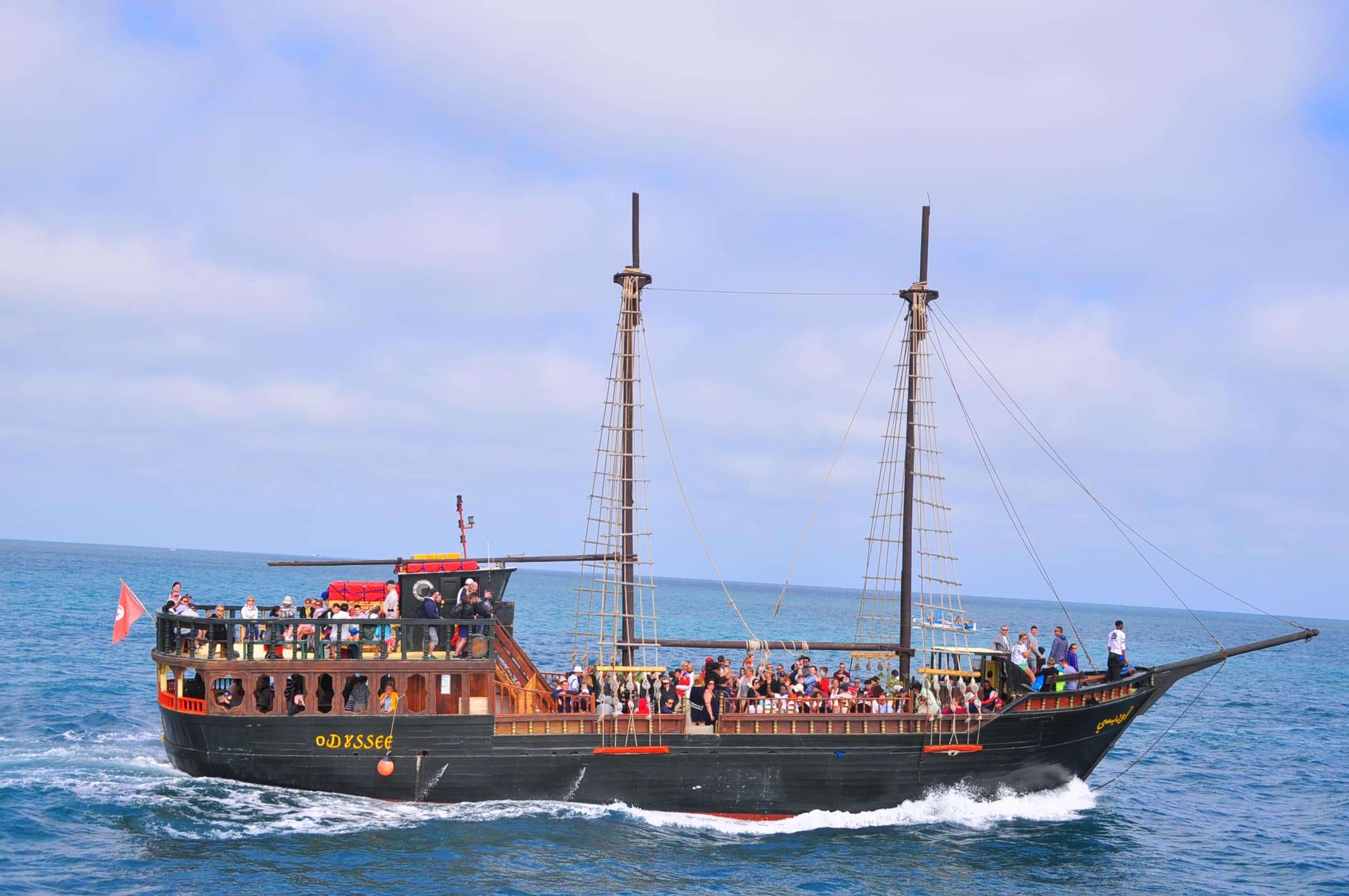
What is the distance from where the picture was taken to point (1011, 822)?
2733cm

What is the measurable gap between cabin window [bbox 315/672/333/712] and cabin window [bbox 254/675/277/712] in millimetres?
993

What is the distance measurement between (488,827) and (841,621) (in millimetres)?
120691

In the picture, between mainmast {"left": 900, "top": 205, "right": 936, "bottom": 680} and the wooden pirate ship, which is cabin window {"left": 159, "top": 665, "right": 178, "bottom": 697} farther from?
mainmast {"left": 900, "top": 205, "right": 936, "bottom": 680}

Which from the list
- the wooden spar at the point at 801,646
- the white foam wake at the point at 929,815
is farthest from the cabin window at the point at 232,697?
the wooden spar at the point at 801,646

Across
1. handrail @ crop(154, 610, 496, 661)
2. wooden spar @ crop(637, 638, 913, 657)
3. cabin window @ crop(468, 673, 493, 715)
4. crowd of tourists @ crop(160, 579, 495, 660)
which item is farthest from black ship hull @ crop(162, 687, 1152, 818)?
wooden spar @ crop(637, 638, 913, 657)

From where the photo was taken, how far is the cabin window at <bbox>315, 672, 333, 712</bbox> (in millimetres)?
26609

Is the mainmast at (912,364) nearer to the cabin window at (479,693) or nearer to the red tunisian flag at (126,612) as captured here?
the cabin window at (479,693)

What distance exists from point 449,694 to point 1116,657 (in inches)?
661

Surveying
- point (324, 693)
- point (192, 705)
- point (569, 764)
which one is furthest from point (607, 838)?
point (192, 705)

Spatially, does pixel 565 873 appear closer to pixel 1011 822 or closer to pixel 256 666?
pixel 256 666

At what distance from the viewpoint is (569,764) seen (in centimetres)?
2603

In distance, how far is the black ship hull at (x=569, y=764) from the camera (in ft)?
84.7

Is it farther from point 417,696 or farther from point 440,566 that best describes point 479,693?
point 440,566

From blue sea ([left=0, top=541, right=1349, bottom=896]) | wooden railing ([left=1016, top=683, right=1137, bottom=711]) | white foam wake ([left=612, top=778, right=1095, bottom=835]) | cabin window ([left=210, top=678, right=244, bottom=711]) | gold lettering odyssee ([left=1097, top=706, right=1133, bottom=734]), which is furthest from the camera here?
gold lettering odyssee ([left=1097, top=706, right=1133, bottom=734])
